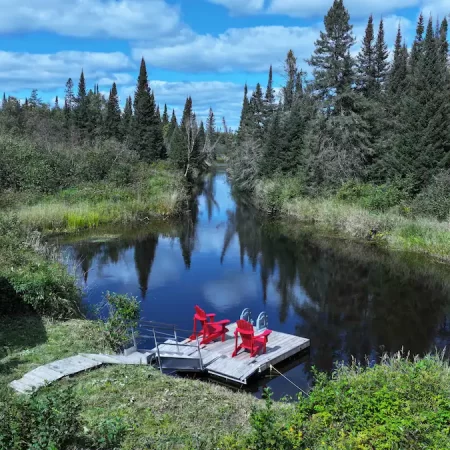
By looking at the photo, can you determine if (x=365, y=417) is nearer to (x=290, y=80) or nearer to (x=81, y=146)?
(x=81, y=146)

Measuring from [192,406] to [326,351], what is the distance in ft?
20.5

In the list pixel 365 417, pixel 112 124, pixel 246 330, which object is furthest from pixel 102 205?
pixel 112 124

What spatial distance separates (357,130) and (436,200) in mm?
9357

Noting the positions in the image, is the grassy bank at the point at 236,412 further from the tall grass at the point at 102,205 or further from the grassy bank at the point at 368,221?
the tall grass at the point at 102,205

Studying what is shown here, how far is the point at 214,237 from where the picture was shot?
28.9 m

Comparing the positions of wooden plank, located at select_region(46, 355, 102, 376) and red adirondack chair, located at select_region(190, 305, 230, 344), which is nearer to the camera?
wooden plank, located at select_region(46, 355, 102, 376)

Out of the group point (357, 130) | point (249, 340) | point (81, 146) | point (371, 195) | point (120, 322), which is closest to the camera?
point (120, 322)

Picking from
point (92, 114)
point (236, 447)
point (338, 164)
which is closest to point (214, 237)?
point (338, 164)

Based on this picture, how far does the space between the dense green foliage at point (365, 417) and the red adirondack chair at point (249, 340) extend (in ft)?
12.9

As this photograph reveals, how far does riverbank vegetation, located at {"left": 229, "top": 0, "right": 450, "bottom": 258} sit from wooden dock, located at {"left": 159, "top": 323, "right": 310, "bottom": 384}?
40.1 feet

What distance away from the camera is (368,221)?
26.3 meters

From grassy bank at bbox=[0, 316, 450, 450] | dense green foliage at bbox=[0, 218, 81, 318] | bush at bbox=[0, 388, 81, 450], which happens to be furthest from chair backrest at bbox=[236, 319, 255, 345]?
bush at bbox=[0, 388, 81, 450]

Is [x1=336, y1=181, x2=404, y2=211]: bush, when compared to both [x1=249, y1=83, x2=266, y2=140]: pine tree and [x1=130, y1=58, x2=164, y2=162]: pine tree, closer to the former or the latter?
[x1=249, y1=83, x2=266, y2=140]: pine tree

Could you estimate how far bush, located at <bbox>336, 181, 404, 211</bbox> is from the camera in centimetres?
2780
